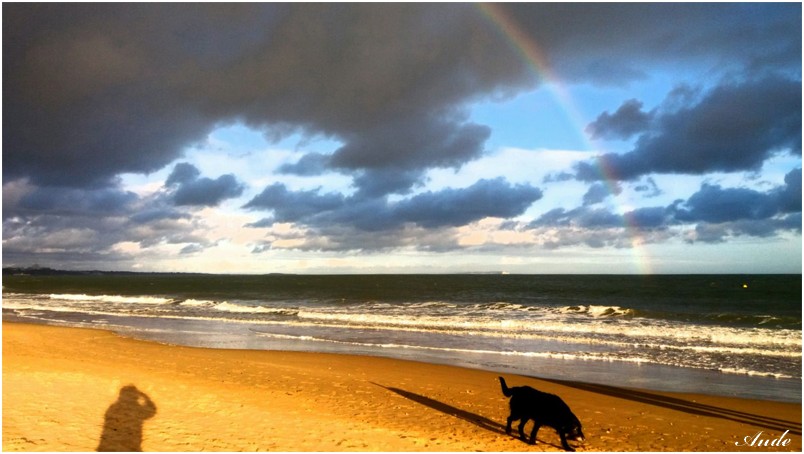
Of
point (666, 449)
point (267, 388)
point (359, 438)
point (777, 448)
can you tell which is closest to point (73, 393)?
point (267, 388)

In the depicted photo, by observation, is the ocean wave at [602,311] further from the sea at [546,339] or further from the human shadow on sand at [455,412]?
the human shadow on sand at [455,412]

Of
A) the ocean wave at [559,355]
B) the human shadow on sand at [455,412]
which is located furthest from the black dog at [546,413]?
the ocean wave at [559,355]

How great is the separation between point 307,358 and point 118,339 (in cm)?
865

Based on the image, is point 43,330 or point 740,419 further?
point 43,330

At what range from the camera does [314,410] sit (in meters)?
9.34

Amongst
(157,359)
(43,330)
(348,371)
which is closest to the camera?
(348,371)

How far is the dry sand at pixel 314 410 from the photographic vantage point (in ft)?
23.8

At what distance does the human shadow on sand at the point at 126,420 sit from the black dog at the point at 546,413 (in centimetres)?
492

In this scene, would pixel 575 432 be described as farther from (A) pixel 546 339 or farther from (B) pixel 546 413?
(A) pixel 546 339

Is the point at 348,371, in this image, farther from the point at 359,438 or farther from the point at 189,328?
the point at 189,328

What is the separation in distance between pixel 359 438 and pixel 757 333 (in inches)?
871

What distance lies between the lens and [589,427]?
886 centimetres

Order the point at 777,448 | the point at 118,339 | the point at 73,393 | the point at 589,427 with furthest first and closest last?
the point at 118,339
the point at 73,393
the point at 589,427
the point at 777,448

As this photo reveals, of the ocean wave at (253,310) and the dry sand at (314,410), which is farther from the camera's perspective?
the ocean wave at (253,310)
